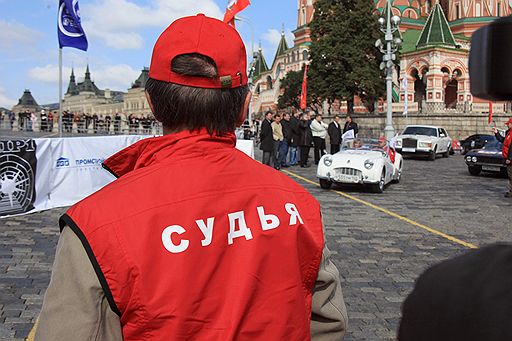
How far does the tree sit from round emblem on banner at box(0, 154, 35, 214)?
122 feet

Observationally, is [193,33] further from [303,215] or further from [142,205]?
[303,215]

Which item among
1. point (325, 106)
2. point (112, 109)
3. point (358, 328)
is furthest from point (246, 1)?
point (112, 109)

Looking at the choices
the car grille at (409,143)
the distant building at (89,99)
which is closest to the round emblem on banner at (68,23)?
the car grille at (409,143)

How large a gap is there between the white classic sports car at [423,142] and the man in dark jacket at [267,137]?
414 inches

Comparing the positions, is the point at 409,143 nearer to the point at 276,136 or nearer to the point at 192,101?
the point at 276,136

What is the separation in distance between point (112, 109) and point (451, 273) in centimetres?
17368

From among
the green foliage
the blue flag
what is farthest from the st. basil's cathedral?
the blue flag

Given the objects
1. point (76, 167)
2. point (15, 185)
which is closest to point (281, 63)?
point (76, 167)

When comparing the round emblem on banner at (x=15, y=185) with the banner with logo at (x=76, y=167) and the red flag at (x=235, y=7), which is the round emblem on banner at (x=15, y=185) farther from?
the red flag at (x=235, y=7)

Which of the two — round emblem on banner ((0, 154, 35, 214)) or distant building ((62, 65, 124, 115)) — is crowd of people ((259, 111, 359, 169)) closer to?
round emblem on banner ((0, 154, 35, 214))

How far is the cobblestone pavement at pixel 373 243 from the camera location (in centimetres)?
510

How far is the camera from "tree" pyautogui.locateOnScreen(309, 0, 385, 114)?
1784 inches

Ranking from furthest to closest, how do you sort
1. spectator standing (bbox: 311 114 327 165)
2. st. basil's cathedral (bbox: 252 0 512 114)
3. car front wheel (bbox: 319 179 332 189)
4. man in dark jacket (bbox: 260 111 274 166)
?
st. basil's cathedral (bbox: 252 0 512 114)
spectator standing (bbox: 311 114 327 165)
man in dark jacket (bbox: 260 111 274 166)
car front wheel (bbox: 319 179 332 189)

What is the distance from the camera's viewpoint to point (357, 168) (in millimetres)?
13484
